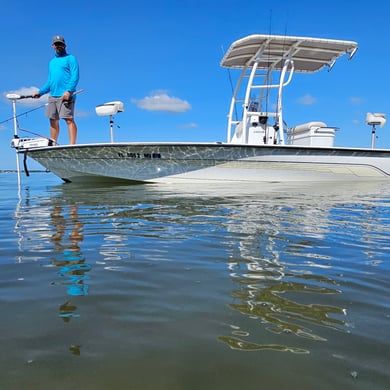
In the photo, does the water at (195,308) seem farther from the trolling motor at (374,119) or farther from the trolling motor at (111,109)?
the trolling motor at (374,119)

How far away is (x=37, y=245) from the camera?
252cm

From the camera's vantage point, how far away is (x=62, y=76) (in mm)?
7281

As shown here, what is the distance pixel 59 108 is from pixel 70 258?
Result: 6.09m

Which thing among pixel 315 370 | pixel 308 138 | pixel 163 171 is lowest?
pixel 315 370

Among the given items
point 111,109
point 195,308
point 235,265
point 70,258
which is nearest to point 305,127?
point 111,109

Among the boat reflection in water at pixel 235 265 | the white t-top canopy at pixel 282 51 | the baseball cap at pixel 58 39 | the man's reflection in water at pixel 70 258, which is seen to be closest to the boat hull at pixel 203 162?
the baseball cap at pixel 58 39

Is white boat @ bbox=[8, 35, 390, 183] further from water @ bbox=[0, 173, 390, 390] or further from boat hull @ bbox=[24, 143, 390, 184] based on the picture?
water @ bbox=[0, 173, 390, 390]

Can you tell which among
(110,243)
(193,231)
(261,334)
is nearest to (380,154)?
(193,231)

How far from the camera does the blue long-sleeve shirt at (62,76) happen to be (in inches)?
283

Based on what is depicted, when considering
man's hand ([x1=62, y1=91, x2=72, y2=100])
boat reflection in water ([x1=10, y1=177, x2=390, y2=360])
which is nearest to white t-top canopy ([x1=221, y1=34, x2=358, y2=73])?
man's hand ([x1=62, y1=91, x2=72, y2=100])

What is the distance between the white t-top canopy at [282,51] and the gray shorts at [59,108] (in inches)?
182

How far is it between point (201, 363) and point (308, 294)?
77 centimetres

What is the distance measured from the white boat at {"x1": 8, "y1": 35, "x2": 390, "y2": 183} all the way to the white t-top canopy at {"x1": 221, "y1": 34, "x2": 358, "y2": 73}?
26mm

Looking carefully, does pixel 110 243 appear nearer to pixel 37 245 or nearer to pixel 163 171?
pixel 37 245
